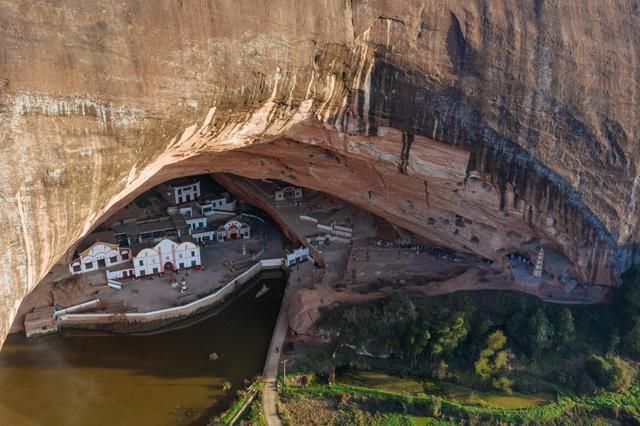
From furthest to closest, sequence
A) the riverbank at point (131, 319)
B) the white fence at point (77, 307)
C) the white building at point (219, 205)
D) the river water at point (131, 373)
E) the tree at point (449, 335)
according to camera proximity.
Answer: the white building at point (219, 205)
the riverbank at point (131, 319)
the white fence at point (77, 307)
the tree at point (449, 335)
the river water at point (131, 373)

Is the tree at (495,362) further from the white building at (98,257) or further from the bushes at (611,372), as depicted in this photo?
the white building at (98,257)

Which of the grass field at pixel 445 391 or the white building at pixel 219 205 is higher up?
the white building at pixel 219 205

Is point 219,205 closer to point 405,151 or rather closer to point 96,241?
point 96,241

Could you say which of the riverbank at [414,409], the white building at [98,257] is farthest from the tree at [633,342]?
the white building at [98,257]

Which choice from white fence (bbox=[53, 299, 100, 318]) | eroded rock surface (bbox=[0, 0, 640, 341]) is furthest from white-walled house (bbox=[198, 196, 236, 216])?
white fence (bbox=[53, 299, 100, 318])

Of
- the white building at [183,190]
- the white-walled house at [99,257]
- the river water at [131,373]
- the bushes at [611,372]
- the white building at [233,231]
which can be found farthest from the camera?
the white building at [183,190]

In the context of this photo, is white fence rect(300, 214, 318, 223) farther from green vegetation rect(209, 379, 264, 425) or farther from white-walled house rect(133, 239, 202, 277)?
green vegetation rect(209, 379, 264, 425)

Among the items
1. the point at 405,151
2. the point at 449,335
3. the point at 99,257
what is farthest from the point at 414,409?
the point at 99,257

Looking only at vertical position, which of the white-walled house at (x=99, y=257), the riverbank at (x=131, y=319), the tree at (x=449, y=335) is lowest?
the riverbank at (x=131, y=319)
